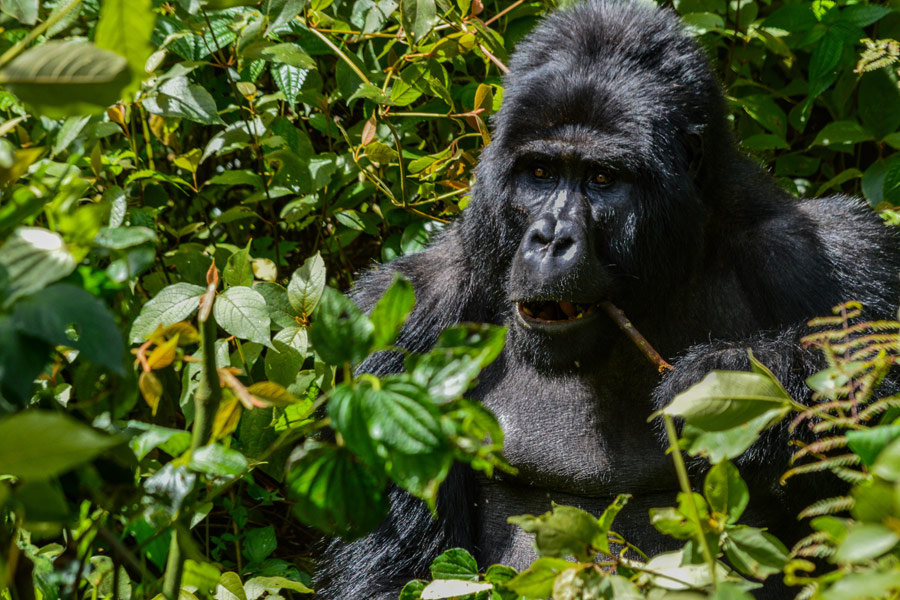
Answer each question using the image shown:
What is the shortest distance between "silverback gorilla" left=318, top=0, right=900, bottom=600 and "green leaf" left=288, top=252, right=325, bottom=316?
37 centimetres

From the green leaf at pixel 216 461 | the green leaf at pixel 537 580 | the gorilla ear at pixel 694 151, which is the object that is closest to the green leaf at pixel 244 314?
the gorilla ear at pixel 694 151

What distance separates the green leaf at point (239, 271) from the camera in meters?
2.97

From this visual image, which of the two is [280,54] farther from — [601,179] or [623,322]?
[623,322]

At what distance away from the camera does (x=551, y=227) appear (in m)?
2.72

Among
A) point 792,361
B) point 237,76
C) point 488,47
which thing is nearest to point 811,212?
point 792,361

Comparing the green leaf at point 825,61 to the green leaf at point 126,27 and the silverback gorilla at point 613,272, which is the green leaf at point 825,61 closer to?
the silverback gorilla at point 613,272

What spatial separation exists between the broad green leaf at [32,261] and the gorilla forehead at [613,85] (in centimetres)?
204

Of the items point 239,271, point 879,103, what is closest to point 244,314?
point 239,271

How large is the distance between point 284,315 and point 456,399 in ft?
6.39

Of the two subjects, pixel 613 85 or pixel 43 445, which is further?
pixel 613 85

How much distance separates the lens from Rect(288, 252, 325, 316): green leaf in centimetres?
298

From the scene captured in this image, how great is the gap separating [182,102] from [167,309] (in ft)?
2.82

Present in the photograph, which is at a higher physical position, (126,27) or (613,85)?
(126,27)

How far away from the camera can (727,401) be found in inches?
51.1
